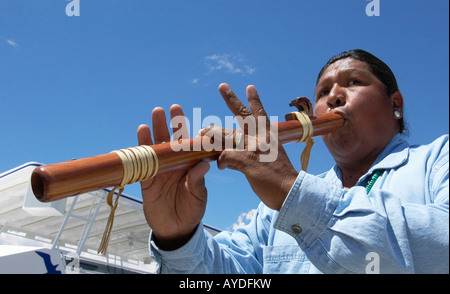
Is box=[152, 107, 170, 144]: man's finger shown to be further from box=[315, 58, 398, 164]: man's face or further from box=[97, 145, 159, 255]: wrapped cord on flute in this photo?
box=[315, 58, 398, 164]: man's face

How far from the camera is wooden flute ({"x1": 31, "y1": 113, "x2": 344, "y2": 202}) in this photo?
119 centimetres

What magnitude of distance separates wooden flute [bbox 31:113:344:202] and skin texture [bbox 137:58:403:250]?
80 millimetres

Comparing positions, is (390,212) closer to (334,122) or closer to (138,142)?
(334,122)

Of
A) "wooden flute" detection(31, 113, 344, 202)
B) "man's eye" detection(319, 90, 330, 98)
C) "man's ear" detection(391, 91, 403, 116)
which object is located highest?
"man's eye" detection(319, 90, 330, 98)

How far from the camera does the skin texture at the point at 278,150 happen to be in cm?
138

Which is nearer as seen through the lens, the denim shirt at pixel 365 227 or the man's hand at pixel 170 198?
the denim shirt at pixel 365 227

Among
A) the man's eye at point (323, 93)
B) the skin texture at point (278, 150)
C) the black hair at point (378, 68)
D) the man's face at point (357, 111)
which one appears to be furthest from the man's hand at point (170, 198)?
the black hair at point (378, 68)

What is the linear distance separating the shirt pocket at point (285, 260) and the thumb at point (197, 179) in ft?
2.09

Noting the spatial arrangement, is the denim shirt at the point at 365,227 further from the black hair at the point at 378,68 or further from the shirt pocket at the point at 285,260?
the black hair at the point at 378,68

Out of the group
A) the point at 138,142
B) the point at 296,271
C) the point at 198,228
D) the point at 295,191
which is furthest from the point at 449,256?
the point at 138,142

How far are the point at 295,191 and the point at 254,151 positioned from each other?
0.20 metres

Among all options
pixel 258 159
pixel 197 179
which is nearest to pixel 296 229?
pixel 258 159

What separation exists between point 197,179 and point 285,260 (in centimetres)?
78

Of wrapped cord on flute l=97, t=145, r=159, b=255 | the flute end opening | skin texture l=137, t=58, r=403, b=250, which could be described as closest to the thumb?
skin texture l=137, t=58, r=403, b=250
